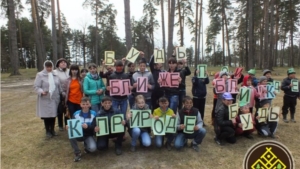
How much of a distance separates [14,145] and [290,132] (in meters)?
7.25

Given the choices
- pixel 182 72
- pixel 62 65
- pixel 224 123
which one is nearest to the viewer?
pixel 224 123

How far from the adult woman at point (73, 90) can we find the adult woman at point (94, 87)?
1.00ft

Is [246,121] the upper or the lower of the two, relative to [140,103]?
lower

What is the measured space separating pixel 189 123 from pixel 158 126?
2.25ft

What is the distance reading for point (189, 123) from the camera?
202 inches

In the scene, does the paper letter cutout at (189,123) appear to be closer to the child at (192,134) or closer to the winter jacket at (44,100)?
the child at (192,134)

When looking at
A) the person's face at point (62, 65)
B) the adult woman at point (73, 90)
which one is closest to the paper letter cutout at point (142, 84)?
the adult woman at point (73, 90)

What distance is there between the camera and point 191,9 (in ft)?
88.1

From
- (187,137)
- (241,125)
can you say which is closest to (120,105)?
(187,137)

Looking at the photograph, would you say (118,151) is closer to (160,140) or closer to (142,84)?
(160,140)

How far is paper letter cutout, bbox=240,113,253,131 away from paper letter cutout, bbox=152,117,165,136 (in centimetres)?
196

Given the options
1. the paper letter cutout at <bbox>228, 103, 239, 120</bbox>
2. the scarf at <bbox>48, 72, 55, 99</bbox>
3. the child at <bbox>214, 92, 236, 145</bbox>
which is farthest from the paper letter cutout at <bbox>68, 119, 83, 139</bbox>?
the paper letter cutout at <bbox>228, 103, 239, 120</bbox>

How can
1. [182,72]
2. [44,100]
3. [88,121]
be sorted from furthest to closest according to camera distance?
[182,72] → [44,100] → [88,121]

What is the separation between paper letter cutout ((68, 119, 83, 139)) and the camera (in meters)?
4.62
